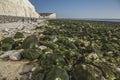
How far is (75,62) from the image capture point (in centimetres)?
A: 778

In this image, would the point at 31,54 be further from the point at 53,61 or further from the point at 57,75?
the point at 57,75

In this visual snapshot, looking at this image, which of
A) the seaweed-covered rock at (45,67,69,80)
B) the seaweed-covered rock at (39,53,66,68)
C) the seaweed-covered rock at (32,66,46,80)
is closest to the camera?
the seaweed-covered rock at (45,67,69,80)

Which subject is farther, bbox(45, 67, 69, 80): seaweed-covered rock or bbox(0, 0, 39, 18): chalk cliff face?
bbox(0, 0, 39, 18): chalk cliff face

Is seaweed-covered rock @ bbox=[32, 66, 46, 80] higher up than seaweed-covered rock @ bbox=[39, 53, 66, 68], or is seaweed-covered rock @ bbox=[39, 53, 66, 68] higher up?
seaweed-covered rock @ bbox=[39, 53, 66, 68]

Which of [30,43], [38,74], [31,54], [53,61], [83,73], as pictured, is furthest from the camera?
[30,43]

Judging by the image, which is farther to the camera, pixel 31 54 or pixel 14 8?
pixel 14 8

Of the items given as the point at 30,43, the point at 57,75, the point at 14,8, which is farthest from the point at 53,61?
the point at 14,8

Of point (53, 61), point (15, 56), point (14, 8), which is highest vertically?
point (53, 61)

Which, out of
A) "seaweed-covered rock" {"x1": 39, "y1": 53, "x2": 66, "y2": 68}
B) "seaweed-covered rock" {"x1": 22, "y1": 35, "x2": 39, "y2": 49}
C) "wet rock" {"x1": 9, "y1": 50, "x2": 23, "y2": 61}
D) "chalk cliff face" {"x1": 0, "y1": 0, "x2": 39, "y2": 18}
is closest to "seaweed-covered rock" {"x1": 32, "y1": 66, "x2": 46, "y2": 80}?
"seaweed-covered rock" {"x1": 39, "y1": 53, "x2": 66, "y2": 68}

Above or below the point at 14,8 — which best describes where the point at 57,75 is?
above

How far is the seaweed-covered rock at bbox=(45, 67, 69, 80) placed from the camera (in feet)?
18.9

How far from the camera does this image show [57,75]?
5.80 m

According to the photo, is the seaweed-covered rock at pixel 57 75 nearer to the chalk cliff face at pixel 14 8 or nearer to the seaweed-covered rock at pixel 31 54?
the seaweed-covered rock at pixel 31 54

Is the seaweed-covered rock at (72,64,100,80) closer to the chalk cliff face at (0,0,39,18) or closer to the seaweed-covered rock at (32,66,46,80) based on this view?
the seaweed-covered rock at (32,66,46,80)
